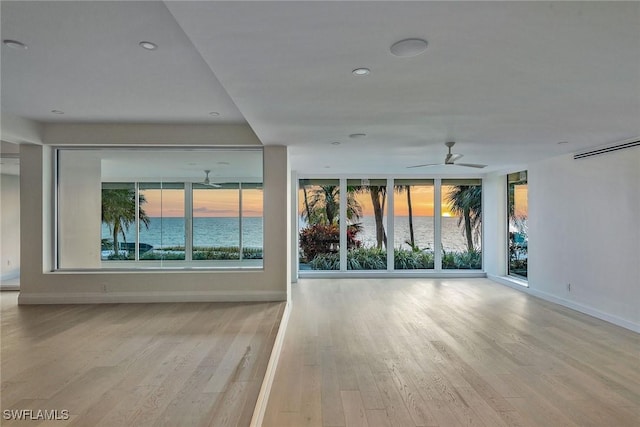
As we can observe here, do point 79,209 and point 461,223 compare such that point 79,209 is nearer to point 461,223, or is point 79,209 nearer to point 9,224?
point 9,224

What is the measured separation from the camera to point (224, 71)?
2.42 meters

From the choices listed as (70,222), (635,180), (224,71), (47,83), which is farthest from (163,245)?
(635,180)

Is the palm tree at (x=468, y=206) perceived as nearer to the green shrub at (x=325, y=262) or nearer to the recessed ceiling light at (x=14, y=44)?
the green shrub at (x=325, y=262)

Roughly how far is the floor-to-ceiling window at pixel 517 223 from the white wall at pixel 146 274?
4946mm

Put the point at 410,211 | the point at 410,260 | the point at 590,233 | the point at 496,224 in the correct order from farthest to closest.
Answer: the point at 410,211
the point at 410,260
the point at 496,224
the point at 590,233

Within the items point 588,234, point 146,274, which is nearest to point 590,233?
point 588,234

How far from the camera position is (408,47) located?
2.10 m

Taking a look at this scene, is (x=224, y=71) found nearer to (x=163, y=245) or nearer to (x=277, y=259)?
(x=277, y=259)

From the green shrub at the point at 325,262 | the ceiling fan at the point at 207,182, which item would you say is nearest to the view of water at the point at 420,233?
the green shrub at the point at 325,262

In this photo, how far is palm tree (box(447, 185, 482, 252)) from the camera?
28.3 ft

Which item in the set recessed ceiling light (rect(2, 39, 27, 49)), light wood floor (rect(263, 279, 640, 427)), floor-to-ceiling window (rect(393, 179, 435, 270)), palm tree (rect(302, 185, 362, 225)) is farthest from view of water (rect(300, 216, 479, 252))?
recessed ceiling light (rect(2, 39, 27, 49))

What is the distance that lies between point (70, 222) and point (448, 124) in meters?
5.52

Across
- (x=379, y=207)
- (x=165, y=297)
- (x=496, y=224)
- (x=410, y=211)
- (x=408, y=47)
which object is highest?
(x=408, y=47)

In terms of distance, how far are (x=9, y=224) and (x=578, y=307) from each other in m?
10.7
